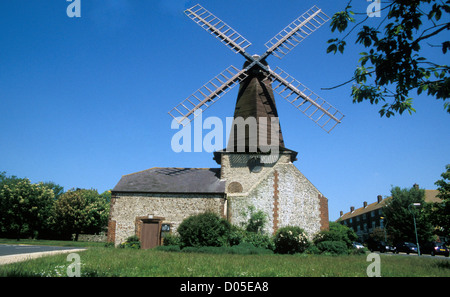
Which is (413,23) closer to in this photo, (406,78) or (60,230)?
(406,78)

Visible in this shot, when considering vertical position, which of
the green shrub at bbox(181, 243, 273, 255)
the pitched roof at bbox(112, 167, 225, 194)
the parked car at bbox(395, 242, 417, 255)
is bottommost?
the parked car at bbox(395, 242, 417, 255)

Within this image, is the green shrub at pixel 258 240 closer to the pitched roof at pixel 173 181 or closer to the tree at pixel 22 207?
the pitched roof at pixel 173 181

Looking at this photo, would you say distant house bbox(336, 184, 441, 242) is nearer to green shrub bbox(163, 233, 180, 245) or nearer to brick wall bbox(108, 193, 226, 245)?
brick wall bbox(108, 193, 226, 245)

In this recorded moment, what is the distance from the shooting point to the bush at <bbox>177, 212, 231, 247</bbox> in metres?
15.9

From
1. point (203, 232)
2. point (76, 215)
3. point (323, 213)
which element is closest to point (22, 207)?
point (76, 215)

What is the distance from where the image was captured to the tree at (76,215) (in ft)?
110

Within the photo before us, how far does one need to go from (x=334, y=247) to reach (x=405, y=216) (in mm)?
24845

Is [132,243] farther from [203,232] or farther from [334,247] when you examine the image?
[334,247]

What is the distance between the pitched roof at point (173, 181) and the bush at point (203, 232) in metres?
3.54

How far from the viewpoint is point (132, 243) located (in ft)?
59.1

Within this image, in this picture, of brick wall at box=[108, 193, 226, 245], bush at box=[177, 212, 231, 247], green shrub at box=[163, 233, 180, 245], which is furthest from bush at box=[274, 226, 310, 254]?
green shrub at box=[163, 233, 180, 245]

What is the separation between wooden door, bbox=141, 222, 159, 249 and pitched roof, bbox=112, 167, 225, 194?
246 centimetres

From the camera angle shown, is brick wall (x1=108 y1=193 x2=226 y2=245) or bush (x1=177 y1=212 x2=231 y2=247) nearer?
bush (x1=177 y1=212 x2=231 y2=247)
